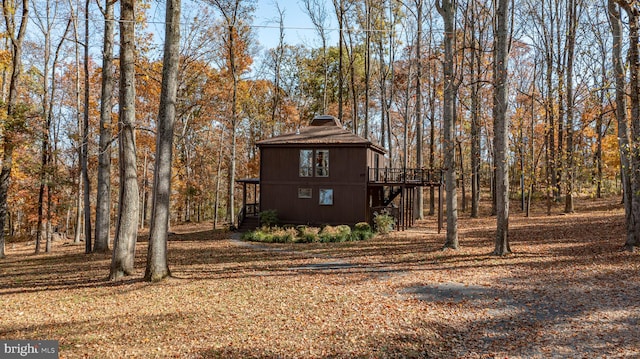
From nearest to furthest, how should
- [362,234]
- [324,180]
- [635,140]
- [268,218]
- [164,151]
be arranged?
[164,151] → [635,140] → [362,234] → [268,218] → [324,180]

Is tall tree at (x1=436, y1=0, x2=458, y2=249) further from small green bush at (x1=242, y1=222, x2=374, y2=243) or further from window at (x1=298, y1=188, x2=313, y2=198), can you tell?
window at (x1=298, y1=188, x2=313, y2=198)

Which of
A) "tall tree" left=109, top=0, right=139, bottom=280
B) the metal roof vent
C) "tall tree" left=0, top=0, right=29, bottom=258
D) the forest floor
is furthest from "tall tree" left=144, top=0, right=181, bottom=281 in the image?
the metal roof vent

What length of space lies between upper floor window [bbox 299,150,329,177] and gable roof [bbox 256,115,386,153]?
574 millimetres

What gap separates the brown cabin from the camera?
68.0 ft

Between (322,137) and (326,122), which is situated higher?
(326,122)

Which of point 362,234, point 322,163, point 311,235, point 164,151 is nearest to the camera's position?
point 164,151

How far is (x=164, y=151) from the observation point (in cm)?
909

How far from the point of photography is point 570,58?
22359mm

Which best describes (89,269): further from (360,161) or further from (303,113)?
(303,113)

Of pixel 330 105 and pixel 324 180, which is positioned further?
pixel 330 105

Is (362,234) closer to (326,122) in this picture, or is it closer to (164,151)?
(326,122)

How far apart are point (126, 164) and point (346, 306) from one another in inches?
249

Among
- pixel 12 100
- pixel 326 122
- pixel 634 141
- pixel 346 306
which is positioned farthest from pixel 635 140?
pixel 12 100

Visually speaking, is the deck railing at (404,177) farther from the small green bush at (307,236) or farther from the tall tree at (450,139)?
the tall tree at (450,139)
